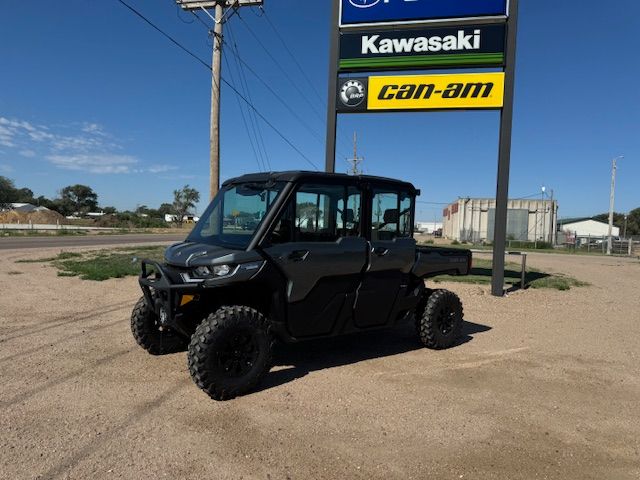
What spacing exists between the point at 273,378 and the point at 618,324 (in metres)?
6.54

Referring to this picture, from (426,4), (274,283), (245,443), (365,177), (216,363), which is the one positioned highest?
(426,4)

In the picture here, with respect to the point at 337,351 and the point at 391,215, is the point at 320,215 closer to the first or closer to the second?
the point at 391,215

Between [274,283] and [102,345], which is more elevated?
[274,283]

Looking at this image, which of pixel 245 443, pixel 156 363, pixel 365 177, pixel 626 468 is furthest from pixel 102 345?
pixel 626 468

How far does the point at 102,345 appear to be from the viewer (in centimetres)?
590

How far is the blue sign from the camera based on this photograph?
10875 mm

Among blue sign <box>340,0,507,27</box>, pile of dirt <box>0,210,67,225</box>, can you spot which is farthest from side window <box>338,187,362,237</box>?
pile of dirt <box>0,210,67,225</box>

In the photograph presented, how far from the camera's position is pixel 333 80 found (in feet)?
38.3

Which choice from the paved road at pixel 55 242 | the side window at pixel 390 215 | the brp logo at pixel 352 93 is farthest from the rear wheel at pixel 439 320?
the paved road at pixel 55 242

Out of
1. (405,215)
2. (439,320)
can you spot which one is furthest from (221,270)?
(439,320)

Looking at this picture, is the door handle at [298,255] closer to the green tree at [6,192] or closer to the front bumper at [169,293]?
the front bumper at [169,293]

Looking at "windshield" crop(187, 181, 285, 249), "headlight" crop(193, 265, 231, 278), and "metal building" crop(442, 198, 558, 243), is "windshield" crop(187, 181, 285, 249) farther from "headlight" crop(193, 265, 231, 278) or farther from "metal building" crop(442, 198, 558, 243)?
"metal building" crop(442, 198, 558, 243)

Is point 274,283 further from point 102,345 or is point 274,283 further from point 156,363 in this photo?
point 102,345

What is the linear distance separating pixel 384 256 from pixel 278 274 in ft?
4.51
